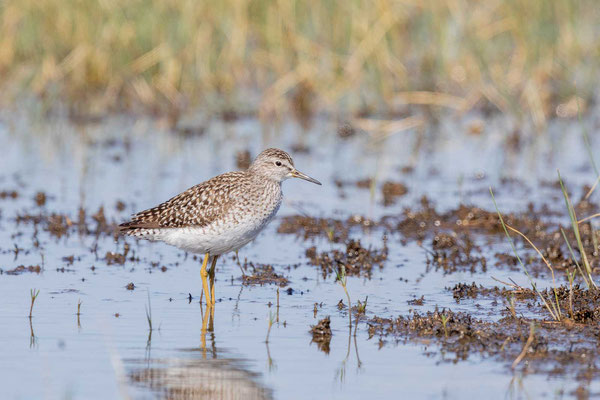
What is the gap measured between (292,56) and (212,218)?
10.5 metres

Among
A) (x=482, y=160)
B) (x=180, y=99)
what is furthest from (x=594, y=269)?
(x=180, y=99)

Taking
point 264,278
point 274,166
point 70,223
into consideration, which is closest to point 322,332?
point 264,278

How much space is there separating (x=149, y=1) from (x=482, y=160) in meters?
6.91

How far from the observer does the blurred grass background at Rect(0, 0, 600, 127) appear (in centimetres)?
1900

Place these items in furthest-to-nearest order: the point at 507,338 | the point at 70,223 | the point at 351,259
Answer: the point at 70,223 → the point at 351,259 → the point at 507,338

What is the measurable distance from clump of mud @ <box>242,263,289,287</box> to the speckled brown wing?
863mm

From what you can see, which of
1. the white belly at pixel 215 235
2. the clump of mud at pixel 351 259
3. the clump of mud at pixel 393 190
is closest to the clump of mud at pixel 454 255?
the clump of mud at pixel 351 259

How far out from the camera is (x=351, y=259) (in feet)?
35.8

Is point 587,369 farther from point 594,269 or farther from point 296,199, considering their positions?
point 296,199

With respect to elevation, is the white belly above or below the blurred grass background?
below

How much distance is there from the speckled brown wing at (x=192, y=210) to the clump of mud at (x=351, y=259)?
1343 mm

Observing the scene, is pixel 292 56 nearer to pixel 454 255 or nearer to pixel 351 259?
pixel 454 255

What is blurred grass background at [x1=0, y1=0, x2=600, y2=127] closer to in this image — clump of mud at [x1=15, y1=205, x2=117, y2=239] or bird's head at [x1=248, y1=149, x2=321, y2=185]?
clump of mud at [x1=15, y1=205, x2=117, y2=239]

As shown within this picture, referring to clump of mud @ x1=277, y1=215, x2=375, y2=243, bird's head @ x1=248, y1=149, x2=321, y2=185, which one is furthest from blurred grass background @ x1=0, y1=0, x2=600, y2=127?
bird's head @ x1=248, y1=149, x2=321, y2=185
